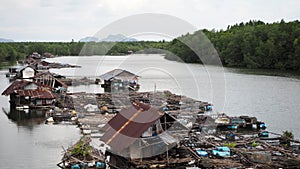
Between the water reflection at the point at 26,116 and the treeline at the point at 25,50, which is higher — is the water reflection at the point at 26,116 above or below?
below

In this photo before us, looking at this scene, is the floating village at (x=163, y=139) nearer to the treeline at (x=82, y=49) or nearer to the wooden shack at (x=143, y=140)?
the wooden shack at (x=143, y=140)

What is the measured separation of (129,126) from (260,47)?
43.0 metres

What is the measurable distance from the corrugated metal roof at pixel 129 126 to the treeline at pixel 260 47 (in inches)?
1483

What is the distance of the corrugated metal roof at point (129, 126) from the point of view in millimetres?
11758

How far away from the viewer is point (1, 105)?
82.2ft

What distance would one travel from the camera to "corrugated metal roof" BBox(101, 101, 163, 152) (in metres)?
11.8

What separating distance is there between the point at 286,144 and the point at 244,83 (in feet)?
69.1

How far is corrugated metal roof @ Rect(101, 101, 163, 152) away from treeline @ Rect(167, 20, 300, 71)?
3767cm

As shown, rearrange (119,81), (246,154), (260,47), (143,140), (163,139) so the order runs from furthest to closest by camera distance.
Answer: (260,47)
(119,81)
(246,154)
(163,139)
(143,140)

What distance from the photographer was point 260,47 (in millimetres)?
51594

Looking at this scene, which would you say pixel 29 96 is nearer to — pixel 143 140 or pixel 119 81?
pixel 119 81

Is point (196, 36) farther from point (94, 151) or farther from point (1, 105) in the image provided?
point (94, 151)

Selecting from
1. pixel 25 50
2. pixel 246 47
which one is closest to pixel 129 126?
pixel 246 47

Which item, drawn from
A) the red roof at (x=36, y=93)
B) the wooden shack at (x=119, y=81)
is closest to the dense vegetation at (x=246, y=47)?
the wooden shack at (x=119, y=81)
